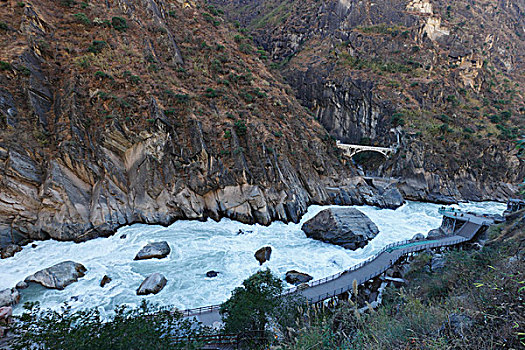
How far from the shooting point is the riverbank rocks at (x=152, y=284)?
16.1 meters

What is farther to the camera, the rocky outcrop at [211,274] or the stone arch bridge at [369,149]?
the stone arch bridge at [369,149]

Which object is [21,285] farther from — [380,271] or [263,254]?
[380,271]

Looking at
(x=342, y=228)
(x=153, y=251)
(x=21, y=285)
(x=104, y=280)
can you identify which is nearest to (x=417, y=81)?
(x=342, y=228)

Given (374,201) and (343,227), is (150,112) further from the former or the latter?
(374,201)

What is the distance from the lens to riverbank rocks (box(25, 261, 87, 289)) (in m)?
16.1

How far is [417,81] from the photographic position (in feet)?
170

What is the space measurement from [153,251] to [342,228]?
17388 mm

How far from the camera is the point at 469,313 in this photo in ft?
14.9

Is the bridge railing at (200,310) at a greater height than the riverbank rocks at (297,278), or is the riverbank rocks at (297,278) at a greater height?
the bridge railing at (200,310)

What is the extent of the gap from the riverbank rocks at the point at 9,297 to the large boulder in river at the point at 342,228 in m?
22.5

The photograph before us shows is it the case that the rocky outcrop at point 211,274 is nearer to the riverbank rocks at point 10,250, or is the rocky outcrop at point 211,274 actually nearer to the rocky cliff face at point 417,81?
the riverbank rocks at point 10,250

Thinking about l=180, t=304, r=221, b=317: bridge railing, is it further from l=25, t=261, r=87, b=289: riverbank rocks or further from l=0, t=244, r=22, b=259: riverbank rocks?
l=0, t=244, r=22, b=259: riverbank rocks

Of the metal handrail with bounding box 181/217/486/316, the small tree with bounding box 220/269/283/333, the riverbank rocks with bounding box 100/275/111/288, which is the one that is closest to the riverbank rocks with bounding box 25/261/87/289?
the riverbank rocks with bounding box 100/275/111/288

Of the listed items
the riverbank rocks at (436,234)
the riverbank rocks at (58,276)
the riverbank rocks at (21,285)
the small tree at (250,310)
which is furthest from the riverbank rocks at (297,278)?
the riverbank rocks at (21,285)
